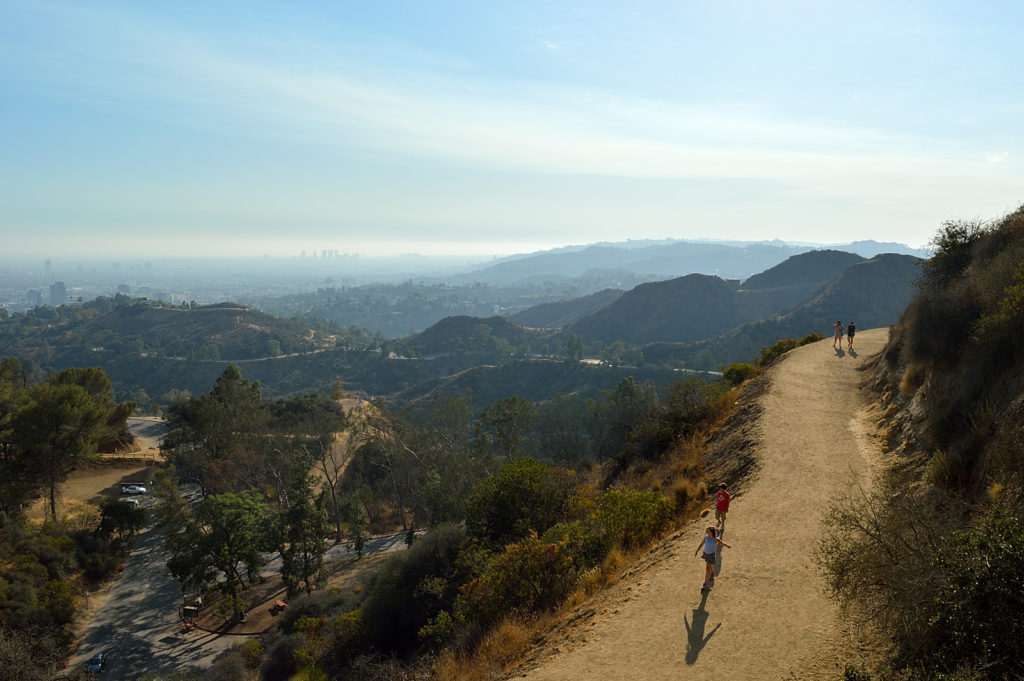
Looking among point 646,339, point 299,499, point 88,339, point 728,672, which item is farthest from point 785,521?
point 88,339

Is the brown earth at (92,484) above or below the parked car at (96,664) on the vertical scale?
above

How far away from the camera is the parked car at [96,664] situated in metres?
22.8

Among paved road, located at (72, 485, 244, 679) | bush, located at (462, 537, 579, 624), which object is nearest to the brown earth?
paved road, located at (72, 485, 244, 679)

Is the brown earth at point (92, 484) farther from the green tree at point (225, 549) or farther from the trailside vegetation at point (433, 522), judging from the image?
the green tree at point (225, 549)

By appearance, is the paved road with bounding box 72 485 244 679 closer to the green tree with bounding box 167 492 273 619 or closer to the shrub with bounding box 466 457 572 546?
the green tree with bounding box 167 492 273 619

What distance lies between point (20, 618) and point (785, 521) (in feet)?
105

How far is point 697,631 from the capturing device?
7.59 metres

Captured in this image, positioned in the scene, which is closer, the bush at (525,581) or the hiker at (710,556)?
the hiker at (710,556)

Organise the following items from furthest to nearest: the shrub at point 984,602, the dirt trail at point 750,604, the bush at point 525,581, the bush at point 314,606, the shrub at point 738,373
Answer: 1. the shrub at point 738,373
2. the bush at point 314,606
3. the bush at point 525,581
4. the dirt trail at point 750,604
5. the shrub at point 984,602

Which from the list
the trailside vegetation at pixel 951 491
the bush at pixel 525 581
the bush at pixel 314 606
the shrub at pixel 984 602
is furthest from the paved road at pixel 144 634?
the shrub at pixel 984 602

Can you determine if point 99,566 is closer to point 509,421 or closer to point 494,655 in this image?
point 509,421

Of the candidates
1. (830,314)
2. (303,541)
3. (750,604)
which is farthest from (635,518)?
(830,314)

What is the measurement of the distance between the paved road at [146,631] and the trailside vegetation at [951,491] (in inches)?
1135

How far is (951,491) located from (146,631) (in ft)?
116
